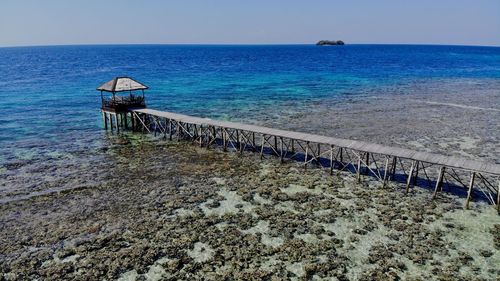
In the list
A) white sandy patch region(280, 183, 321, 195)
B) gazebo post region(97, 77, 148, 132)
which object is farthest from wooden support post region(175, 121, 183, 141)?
white sandy patch region(280, 183, 321, 195)

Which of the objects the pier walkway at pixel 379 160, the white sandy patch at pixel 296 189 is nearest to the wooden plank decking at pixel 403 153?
the pier walkway at pixel 379 160

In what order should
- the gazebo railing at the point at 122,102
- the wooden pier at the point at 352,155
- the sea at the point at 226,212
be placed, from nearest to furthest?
the sea at the point at 226,212
the wooden pier at the point at 352,155
the gazebo railing at the point at 122,102

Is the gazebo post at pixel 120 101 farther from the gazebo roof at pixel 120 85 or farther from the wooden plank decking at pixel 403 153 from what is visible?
the wooden plank decking at pixel 403 153

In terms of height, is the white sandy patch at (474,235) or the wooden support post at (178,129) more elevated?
the wooden support post at (178,129)

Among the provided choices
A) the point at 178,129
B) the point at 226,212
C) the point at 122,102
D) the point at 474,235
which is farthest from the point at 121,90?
the point at 474,235

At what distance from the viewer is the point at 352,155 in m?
24.8

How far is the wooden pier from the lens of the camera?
18.7 meters

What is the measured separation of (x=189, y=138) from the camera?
29.8 metres

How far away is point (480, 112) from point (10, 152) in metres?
41.8

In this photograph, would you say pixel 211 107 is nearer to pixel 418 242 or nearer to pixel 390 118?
pixel 390 118

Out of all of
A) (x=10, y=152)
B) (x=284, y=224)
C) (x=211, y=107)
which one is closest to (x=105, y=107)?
(x=10, y=152)

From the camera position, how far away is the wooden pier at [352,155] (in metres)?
18.7

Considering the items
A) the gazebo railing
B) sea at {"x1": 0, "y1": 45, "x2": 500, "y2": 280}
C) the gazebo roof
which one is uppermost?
the gazebo roof

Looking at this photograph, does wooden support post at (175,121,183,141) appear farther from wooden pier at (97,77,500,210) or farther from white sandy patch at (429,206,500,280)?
white sandy patch at (429,206,500,280)
